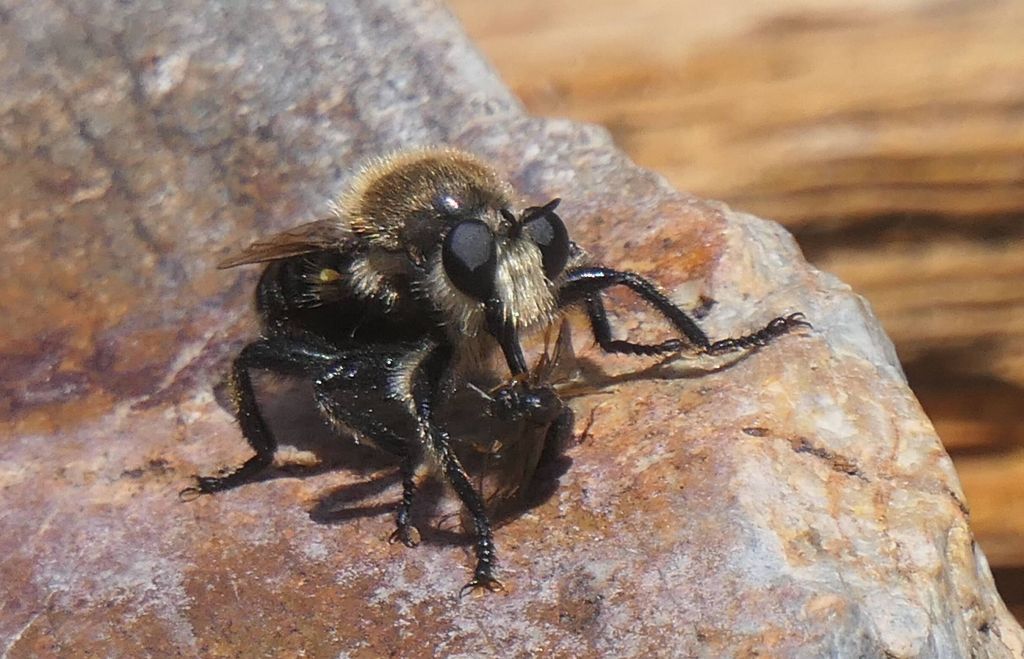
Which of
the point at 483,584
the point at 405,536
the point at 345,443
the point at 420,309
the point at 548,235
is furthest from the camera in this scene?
the point at 345,443

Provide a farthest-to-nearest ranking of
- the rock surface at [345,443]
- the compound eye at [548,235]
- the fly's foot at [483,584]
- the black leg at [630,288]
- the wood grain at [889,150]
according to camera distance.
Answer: the wood grain at [889,150], the black leg at [630,288], the compound eye at [548,235], the fly's foot at [483,584], the rock surface at [345,443]

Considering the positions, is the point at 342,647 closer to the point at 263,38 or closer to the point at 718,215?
the point at 718,215

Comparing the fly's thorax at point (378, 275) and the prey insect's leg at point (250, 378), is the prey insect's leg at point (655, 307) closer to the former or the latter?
the fly's thorax at point (378, 275)

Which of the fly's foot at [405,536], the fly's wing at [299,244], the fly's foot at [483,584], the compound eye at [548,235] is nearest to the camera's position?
the fly's foot at [483,584]

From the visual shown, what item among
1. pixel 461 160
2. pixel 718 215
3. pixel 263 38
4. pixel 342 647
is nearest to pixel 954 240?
pixel 718 215

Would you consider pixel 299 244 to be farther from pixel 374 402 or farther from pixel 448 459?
pixel 448 459

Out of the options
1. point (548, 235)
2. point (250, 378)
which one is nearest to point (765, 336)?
point (548, 235)

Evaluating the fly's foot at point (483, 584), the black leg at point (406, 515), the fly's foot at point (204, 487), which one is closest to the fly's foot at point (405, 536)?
the black leg at point (406, 515)
